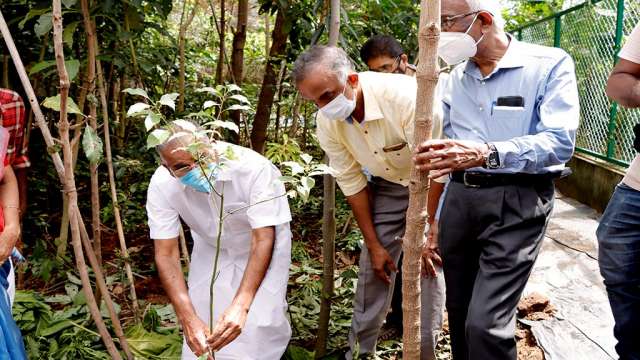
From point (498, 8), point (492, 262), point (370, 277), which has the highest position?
point (498, 8)

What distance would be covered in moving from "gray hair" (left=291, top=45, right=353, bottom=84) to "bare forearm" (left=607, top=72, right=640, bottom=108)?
94 centimetres

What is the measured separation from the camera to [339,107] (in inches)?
93.3

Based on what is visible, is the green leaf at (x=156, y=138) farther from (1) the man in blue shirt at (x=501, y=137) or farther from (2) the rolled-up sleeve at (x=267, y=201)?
(1) the man in blue shirt at (x=501, y=137)

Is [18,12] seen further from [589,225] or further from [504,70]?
[589,225]

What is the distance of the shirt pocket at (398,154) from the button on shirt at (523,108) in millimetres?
306

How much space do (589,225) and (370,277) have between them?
2.95 m

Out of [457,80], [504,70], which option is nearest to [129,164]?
[457,80]

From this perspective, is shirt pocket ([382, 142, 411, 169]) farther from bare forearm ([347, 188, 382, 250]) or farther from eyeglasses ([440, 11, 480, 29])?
eyeglasses ([440, 11, 480, 29])

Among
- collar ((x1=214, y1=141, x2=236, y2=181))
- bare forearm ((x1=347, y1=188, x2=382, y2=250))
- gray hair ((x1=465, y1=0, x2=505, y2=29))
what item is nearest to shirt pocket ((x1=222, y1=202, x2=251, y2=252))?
collar ((x1=214, y1=141, x2=236, y2=181))

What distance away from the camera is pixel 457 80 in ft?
7.38

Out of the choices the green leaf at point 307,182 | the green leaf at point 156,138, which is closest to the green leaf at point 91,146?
the green leaf at point 156,138

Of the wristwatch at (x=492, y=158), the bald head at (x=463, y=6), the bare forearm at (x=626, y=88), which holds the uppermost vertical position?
the bald head at (x=463, y=6)

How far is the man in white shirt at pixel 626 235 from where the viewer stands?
2.04 meters

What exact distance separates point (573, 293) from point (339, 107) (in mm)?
2102
